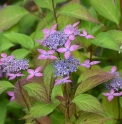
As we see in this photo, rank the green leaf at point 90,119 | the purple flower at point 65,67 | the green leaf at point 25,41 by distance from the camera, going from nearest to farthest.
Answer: the purple flower at point 65,67
the green leaf at point 90,119
the green leaf at point 25,41

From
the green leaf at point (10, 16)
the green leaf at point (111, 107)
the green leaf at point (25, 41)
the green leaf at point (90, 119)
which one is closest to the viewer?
the green leaf at point (90, 119)


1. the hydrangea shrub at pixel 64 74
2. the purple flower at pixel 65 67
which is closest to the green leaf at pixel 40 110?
the hydrangea shrub at pixel 64 74

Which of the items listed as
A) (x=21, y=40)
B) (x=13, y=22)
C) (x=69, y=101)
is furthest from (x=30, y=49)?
(x=69, y=101)

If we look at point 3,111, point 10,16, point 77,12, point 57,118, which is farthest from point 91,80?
point 10,16

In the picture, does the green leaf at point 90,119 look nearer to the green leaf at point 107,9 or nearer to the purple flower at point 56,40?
the purple flower at point 56,40

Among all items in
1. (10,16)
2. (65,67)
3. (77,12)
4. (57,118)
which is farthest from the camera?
(10,16)

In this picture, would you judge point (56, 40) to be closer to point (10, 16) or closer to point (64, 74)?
point (64, 74)

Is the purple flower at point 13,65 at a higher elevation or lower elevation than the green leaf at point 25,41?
higher
